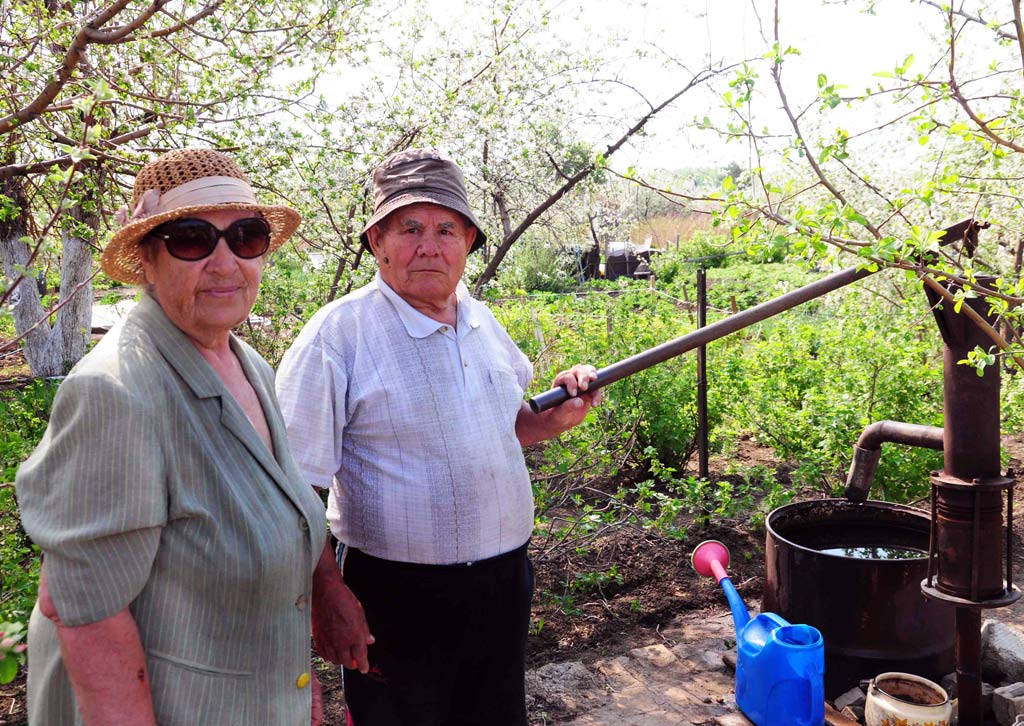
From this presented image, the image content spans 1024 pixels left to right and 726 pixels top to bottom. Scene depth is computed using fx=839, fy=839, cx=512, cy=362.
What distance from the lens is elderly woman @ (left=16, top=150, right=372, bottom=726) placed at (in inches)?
54.9

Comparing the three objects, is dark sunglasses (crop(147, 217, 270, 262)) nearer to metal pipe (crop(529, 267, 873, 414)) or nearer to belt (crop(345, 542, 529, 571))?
belt (crop(345, 542, 529, 571))

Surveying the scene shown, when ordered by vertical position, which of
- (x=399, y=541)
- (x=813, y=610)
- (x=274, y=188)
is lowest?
(x=813, y=610)

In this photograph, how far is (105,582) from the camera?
1399 mm

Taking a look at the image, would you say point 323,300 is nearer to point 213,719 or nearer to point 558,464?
point 558,464

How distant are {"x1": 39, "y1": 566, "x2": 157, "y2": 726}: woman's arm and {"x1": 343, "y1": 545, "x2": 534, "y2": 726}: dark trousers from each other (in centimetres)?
86

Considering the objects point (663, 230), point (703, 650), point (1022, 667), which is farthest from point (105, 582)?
point (663, 230)

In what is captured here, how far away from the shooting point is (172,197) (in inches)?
66.1

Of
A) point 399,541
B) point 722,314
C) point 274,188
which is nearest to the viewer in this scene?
point 399,541

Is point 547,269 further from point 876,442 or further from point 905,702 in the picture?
point 905,702

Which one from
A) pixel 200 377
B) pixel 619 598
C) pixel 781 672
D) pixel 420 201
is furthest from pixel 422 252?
pixel 619 598

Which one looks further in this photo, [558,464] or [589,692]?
[558,464]

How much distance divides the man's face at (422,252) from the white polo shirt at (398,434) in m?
0.06

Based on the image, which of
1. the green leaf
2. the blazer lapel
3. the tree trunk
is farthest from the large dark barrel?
the tree trunk

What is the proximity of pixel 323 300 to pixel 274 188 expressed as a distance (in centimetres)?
128
